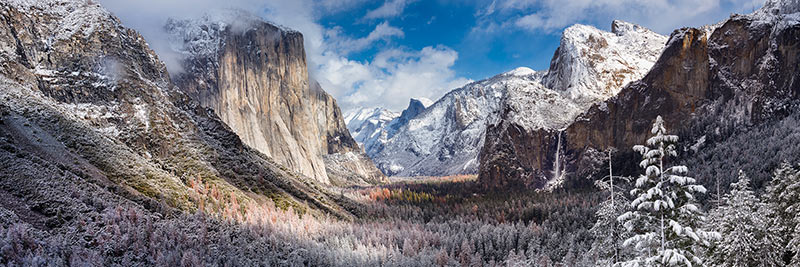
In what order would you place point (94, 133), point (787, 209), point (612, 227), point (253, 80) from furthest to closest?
point (253, 80), point (94, 133), point (787, 209), point (612, 227)

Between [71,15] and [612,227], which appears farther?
[71,15]

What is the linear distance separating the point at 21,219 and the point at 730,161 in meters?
142

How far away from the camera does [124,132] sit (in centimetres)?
6969

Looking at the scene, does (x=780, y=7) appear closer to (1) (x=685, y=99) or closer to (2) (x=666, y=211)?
(1) (x=685, y=99)

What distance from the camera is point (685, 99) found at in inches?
5723

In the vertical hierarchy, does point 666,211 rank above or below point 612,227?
above

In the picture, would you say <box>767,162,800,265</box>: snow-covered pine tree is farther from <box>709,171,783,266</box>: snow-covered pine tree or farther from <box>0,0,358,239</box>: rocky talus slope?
<box>0,0,358,239</box>: rocky talus slope

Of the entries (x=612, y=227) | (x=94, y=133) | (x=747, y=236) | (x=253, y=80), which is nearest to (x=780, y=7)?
(x=747, y=236)

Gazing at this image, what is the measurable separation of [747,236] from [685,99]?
13681 cm

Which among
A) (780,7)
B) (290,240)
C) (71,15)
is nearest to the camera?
(290,240)

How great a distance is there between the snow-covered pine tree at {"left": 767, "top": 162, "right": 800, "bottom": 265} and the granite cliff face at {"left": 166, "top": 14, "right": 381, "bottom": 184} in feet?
453

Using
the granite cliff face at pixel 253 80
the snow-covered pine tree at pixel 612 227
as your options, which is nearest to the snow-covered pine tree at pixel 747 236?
the snow-covered pine tree at pixel 612 227

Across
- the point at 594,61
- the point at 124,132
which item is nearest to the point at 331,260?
the point at 124,132

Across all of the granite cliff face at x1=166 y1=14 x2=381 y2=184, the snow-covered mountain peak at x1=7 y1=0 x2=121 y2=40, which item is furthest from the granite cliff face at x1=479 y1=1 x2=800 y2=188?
the snow-covered mountain peak at x1=7 y1=0 x2=121 y2=40
